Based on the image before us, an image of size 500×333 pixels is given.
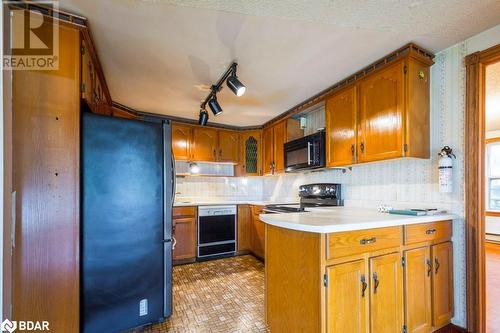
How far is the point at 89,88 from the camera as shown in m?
1.72

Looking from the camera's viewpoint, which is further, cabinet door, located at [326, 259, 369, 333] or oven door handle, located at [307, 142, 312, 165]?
oven door handle, located at [307, 142, 312, 165]

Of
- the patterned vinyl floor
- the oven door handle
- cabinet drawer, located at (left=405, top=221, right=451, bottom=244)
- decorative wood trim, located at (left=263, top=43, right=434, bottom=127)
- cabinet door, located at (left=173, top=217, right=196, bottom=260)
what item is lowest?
the patterned vinyl floor

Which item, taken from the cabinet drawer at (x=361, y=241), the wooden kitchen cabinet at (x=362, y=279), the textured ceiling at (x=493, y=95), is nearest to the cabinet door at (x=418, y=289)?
the wooden kitchen cabinet at (x=362, y=279)

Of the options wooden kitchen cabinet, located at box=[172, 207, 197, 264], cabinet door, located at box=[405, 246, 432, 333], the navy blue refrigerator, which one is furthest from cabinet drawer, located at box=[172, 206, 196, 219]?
cabinet door, located at box=[405, 246, 432, 333]

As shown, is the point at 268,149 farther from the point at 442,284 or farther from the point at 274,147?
the point at 442,284

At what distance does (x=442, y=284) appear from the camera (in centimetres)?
177

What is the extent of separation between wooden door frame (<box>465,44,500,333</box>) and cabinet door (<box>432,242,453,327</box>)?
0.11m

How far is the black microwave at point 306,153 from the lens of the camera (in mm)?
2723

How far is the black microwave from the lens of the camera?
2.72 metres

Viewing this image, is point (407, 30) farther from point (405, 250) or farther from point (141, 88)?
point (141, 88)

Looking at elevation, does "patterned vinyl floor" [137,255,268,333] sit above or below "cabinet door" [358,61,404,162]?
below

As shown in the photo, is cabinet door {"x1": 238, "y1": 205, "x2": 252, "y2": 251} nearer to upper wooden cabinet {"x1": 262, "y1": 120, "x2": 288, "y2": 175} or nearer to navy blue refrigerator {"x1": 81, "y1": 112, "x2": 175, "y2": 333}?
upper wooden cabinet {"x1": 262, "y1": 120, "x2": 288, "y2": 175}

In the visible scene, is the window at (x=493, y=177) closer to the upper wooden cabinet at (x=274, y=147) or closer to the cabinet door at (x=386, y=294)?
the upper wooden cabinet at (x=274, y=147)

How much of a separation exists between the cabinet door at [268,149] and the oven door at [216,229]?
3.22 ft
